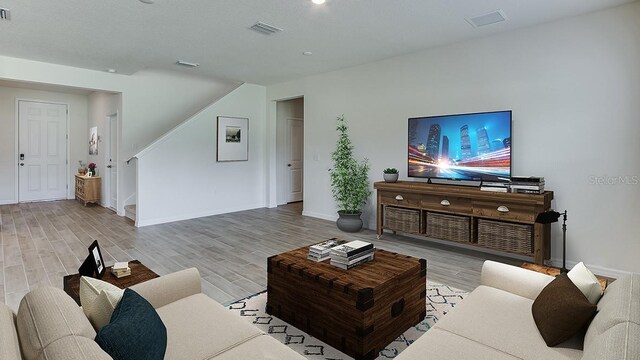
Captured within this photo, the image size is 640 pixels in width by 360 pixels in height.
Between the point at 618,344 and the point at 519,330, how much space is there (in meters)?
0.65

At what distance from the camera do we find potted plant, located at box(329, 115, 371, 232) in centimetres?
540

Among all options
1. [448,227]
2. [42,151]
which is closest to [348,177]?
[448,227]

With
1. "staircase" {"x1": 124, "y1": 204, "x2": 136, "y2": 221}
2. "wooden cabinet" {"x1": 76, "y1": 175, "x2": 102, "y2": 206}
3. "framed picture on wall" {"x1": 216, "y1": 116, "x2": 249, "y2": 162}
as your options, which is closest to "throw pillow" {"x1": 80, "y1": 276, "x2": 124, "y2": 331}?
"staircase" {"x1": 124, "y1": 204, "x2": 136, "y2": 221}

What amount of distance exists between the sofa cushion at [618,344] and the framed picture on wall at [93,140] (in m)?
9.34

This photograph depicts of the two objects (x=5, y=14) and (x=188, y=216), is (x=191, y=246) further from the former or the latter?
(x=5, y=14)

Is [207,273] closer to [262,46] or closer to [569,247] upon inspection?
[262,46]

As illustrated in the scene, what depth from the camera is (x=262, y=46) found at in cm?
469

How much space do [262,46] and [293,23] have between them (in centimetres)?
95

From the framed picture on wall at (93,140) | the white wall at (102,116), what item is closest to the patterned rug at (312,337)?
the white wall at (102,116)

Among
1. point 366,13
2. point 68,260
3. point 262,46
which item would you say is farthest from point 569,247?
point 68,260

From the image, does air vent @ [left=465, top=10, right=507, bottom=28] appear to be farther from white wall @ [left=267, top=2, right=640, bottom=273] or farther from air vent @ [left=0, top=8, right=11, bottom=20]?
air vent @ [left=0, top=8, right=11, bottom=20]

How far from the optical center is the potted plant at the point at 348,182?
17.7 feet

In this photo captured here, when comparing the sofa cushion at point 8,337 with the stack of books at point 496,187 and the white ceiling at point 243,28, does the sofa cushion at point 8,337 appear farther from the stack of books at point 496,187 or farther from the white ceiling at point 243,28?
the stack of books at point 496,187

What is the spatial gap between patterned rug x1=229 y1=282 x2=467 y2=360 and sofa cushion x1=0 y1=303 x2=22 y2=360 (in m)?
1.49
